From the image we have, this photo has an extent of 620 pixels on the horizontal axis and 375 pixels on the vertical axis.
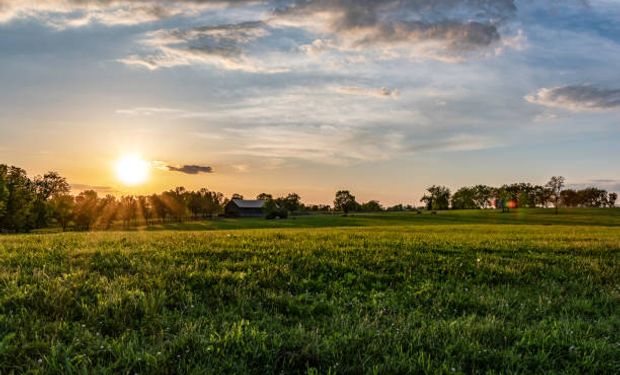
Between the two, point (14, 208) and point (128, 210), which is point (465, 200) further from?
point (14, 208)

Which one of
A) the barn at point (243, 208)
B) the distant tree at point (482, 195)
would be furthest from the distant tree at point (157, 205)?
the distant tree at point (482, 195)

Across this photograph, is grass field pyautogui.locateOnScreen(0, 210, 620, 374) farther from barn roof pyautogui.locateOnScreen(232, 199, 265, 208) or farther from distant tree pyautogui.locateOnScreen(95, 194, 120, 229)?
barn roof pyautogui.locateOnScreen(232, 199, 265, 208)

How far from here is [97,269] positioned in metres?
8.92

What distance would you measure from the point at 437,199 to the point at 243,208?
8509 cm

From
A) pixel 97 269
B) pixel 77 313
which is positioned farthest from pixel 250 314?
pixel 97 269

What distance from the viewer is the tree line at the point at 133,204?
76.2 m

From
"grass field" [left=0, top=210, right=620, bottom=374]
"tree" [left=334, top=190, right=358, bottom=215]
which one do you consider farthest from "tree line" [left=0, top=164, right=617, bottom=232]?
"grass field" [left=0, top=210, right=620, bottom=374]

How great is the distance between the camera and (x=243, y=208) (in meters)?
162

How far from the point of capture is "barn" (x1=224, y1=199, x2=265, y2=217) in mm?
160875

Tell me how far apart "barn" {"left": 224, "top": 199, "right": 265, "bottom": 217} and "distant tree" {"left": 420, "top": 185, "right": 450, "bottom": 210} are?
75.9 metres

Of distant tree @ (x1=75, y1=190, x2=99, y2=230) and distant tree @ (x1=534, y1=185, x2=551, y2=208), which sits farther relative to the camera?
distant tree @ (x1=534, y1=185, x2=551, y2=208)

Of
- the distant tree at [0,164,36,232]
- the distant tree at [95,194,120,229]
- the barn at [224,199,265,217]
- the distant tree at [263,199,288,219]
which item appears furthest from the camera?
the barn at [224,199,265,217]

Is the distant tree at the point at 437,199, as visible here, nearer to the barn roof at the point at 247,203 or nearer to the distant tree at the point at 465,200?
the distant tree at the point at 465,200

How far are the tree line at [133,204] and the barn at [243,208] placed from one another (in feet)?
16.0
